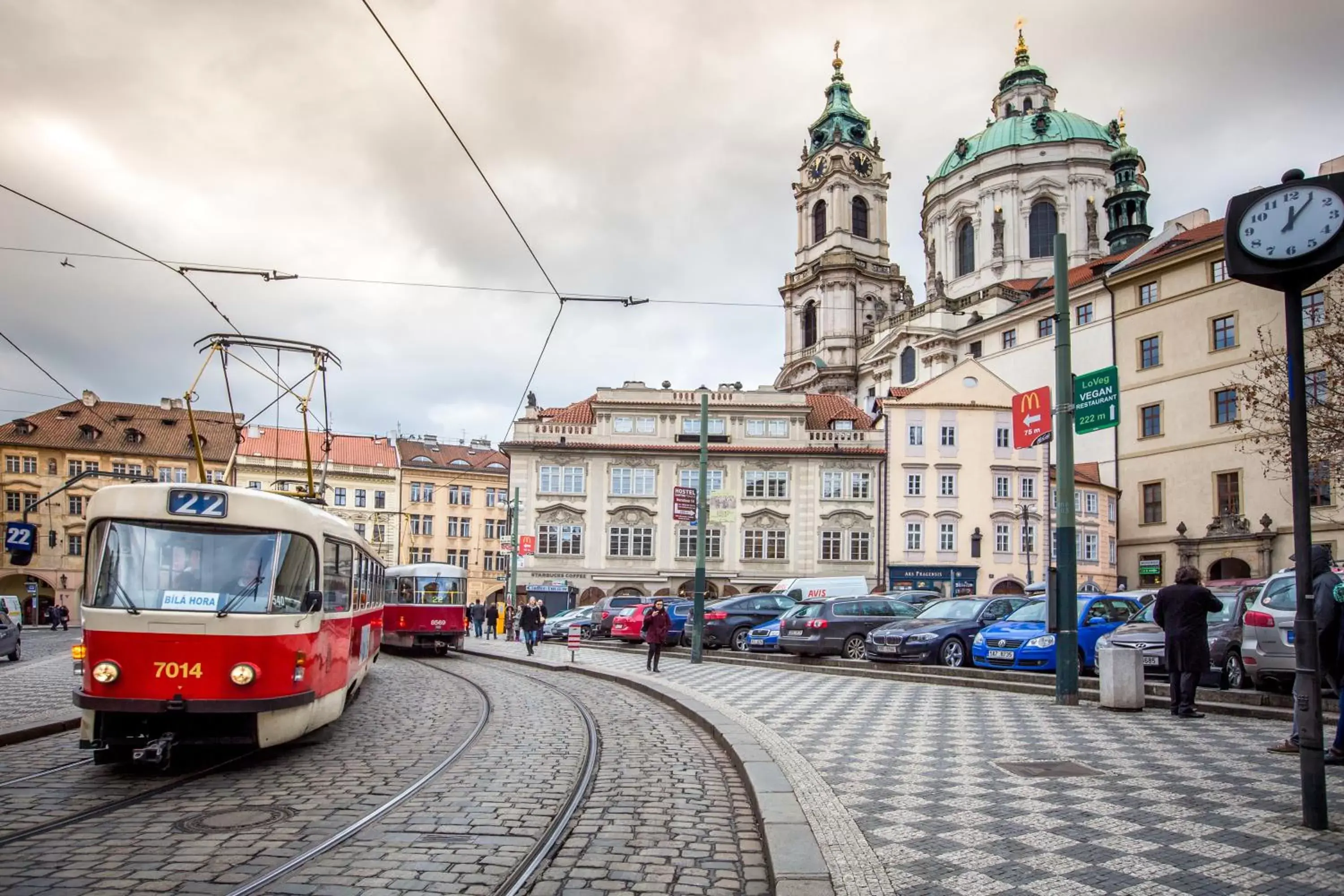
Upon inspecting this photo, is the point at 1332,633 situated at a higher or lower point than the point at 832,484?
lower

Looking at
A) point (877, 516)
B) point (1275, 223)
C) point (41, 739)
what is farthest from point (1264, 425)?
point (41, 739)

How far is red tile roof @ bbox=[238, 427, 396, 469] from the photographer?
72750 millimetres

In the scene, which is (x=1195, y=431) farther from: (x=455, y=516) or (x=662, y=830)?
(x=455, y=516)

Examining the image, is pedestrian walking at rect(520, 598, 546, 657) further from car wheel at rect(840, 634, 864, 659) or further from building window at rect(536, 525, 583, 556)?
building window at rect(536, 525, 583, 556)

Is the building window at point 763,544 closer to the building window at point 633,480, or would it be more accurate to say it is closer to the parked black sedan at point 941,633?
the building window at point 633,480

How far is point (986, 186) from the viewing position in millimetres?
79812

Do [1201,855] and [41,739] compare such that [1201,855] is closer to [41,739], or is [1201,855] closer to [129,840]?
[129,840]

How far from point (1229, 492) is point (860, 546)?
58.8 feet

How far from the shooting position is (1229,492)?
4616cm

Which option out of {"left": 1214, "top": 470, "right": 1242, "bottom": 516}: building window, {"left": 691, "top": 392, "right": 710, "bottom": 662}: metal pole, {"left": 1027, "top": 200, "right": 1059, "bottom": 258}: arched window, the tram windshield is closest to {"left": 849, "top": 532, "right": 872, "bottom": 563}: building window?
{"left": 1214, "top": 470, "right": 1242, "bottom": 516}: building window

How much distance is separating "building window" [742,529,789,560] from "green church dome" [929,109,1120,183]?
140ft

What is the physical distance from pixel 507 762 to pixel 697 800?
247 centimetres

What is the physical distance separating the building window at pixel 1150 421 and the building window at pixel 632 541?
25.9 metres

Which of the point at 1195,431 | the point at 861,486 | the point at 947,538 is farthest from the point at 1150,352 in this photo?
the point at 861,486
